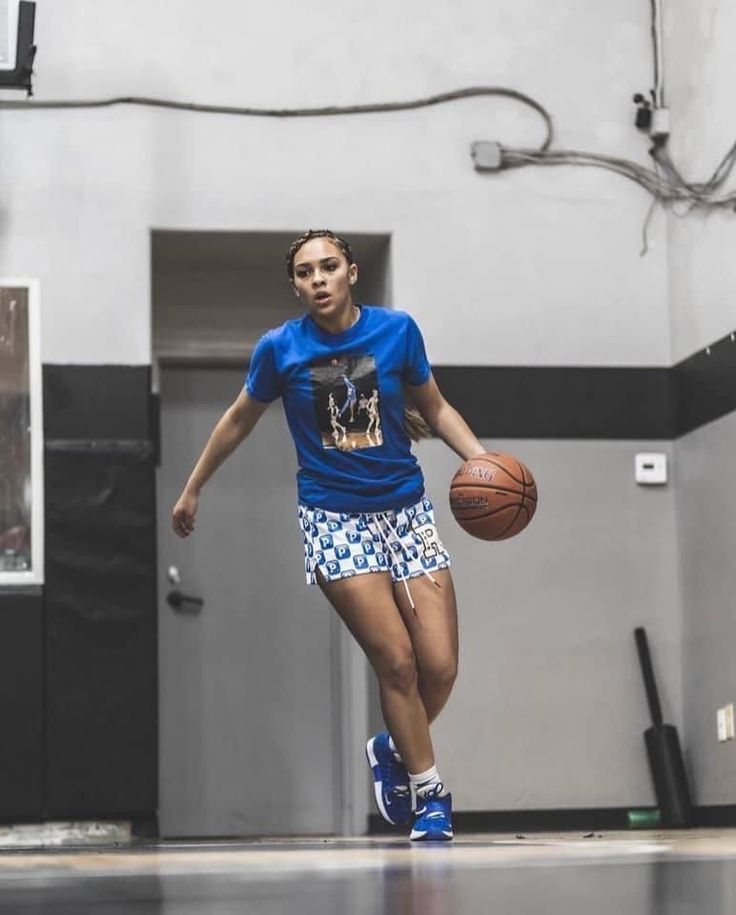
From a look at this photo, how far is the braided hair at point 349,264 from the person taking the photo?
533 cm

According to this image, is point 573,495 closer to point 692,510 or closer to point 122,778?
point 692,510

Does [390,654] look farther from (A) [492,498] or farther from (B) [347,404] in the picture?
(B) [347,404]

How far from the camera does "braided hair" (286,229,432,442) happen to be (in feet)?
17.5

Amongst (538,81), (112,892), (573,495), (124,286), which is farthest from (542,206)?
(112,892)

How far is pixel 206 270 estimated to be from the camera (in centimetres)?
858

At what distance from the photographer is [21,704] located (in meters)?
7.54

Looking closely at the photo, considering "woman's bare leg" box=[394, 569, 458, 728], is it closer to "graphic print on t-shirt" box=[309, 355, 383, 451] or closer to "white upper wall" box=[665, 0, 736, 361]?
"graphic print on t-shirt" box=[309, 355, 383, 451]

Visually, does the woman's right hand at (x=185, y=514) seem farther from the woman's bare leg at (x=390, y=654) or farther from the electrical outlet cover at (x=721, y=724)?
the electrical outlet cover at (x=721, y=724)

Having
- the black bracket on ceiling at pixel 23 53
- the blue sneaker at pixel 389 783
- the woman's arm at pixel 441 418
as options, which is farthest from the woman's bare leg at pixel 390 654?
the black bracket on ceiling at pixel 23 53

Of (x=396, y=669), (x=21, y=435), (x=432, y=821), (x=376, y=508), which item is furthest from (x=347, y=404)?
(x=21, y=435)

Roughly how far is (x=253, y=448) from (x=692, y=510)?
6.81 feet

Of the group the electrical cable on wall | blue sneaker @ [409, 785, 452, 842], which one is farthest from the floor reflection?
the electrical cable on wall

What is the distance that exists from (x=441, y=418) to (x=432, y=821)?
118 cm

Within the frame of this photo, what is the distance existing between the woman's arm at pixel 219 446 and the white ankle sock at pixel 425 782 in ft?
3.28
